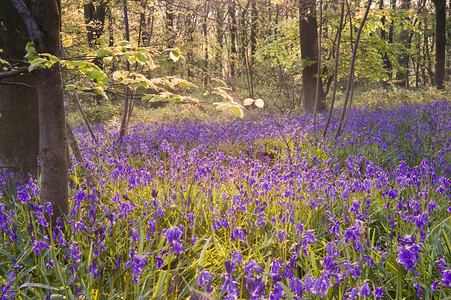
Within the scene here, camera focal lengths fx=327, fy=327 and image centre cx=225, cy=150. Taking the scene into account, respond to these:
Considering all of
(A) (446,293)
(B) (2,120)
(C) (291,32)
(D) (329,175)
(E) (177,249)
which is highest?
(C) (291,32)

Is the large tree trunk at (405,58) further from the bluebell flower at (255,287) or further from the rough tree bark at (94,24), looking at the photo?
the bluebell flower at (255,287)

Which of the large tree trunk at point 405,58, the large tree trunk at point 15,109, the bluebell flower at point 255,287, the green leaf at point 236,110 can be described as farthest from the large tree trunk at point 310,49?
the large tree trunk at point 405,58

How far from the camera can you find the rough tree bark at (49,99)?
2.40m

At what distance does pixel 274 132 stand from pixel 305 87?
4685 millimetres

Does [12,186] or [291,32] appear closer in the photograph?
[12,186]

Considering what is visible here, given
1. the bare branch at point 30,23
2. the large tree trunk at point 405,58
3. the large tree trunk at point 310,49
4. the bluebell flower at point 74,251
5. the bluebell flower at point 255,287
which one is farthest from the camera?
the large tree trunk at point 405,58

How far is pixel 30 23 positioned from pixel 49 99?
21.8 inches

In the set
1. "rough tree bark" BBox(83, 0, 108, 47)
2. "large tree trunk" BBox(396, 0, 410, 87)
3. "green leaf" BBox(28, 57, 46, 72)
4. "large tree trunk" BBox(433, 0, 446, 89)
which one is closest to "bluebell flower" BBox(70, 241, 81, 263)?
"green leaf" BBox(28, 57, 46, 72)

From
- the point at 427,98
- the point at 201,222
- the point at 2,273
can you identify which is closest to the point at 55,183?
the point at 2,273

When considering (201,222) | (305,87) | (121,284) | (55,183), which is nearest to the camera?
(121,284)

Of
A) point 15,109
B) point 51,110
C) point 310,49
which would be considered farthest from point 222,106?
point 310,49

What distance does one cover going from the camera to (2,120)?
138 inches

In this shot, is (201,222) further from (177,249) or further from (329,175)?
(329,175)

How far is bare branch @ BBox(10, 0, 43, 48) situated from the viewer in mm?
2332
